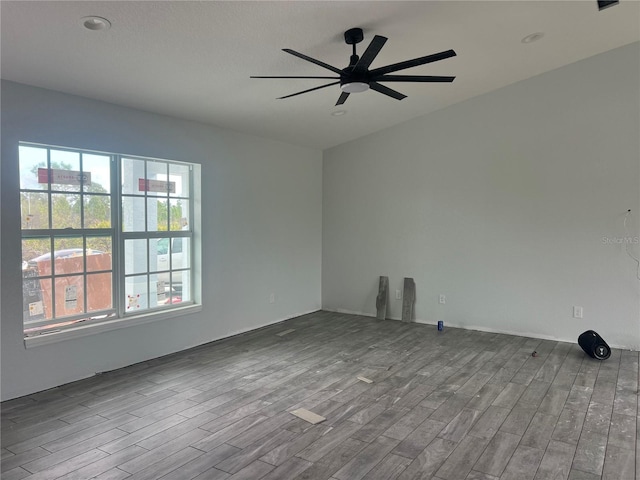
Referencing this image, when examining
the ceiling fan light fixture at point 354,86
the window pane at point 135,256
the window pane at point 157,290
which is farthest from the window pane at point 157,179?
the ceiling fan light fixture at point 354,86

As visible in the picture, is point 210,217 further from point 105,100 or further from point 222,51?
point 222,51

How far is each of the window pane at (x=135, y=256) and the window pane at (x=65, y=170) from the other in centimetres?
72

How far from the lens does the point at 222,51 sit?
3088 mm

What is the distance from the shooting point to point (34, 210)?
11.0ft

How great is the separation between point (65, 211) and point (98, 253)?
0.48 metres

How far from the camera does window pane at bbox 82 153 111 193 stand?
3705 mm

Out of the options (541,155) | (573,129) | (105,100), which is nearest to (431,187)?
(541,155)

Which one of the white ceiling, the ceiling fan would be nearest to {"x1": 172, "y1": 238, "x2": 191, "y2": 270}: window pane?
the white ceiling

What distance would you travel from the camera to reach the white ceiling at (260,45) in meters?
2.58

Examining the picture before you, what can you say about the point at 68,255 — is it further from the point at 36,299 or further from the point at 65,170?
the point at 65,170

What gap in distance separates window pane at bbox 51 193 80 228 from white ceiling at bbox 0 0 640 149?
93 centimetres

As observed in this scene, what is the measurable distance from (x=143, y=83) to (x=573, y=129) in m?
4.63

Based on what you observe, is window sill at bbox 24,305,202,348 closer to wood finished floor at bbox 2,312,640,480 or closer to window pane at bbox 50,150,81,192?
wood finished floor at bbox 2,312,640,480

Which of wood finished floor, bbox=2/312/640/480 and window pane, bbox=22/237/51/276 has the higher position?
window pane, bbox=22/237/51/276
